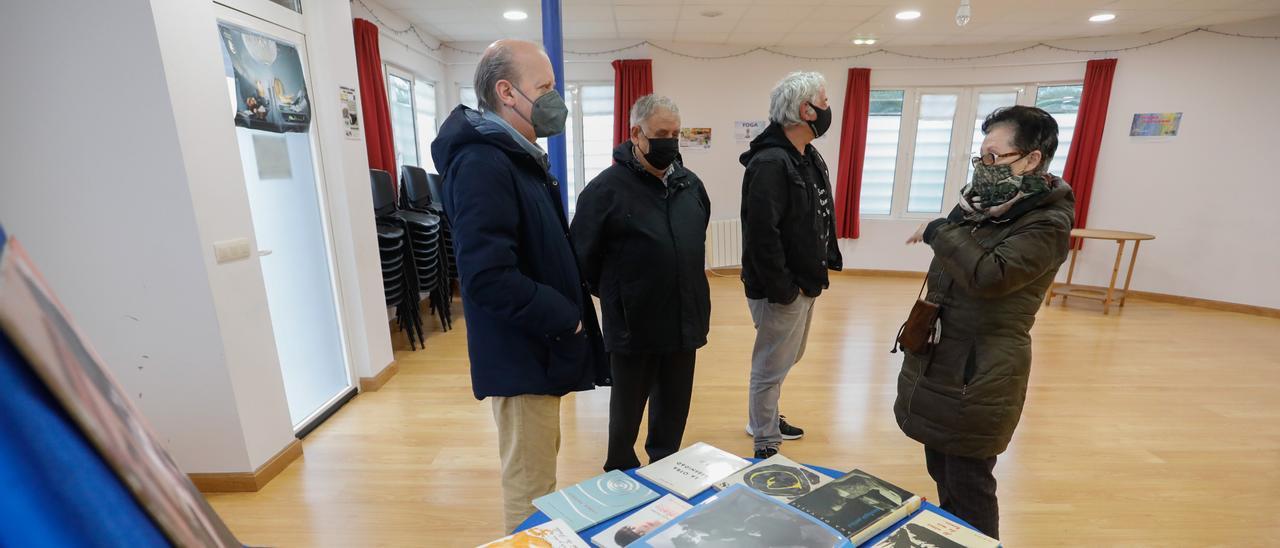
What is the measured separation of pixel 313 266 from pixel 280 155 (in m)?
0.57

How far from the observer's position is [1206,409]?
2986mm

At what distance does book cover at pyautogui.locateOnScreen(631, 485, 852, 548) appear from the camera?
832mm

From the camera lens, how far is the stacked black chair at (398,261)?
3.59m

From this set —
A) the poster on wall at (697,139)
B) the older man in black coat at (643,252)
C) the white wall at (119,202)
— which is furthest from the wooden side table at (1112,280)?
the white wall at (119,202)

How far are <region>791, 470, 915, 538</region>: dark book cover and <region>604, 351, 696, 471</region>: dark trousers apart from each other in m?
0.97

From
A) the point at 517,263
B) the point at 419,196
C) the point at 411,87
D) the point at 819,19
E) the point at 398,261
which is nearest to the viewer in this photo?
the point at 517,263

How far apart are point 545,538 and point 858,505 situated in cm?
56

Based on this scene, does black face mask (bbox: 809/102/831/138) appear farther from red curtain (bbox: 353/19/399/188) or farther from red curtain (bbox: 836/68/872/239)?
red curtain (bbox: 836/68/872/239)

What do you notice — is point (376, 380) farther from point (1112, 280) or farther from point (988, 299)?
point (1112, 280)

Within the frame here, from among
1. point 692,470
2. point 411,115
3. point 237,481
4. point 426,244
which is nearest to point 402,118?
point 411,115

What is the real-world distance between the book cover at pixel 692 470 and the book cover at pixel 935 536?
32cm

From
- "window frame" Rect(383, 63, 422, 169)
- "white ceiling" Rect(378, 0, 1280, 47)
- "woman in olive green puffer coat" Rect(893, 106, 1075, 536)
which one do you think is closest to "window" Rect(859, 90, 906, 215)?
"white ceiling" Rect(378, 0, 1280, 47)

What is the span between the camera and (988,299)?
1.39 m

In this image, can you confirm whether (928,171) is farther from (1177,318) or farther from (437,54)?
(437,54)
